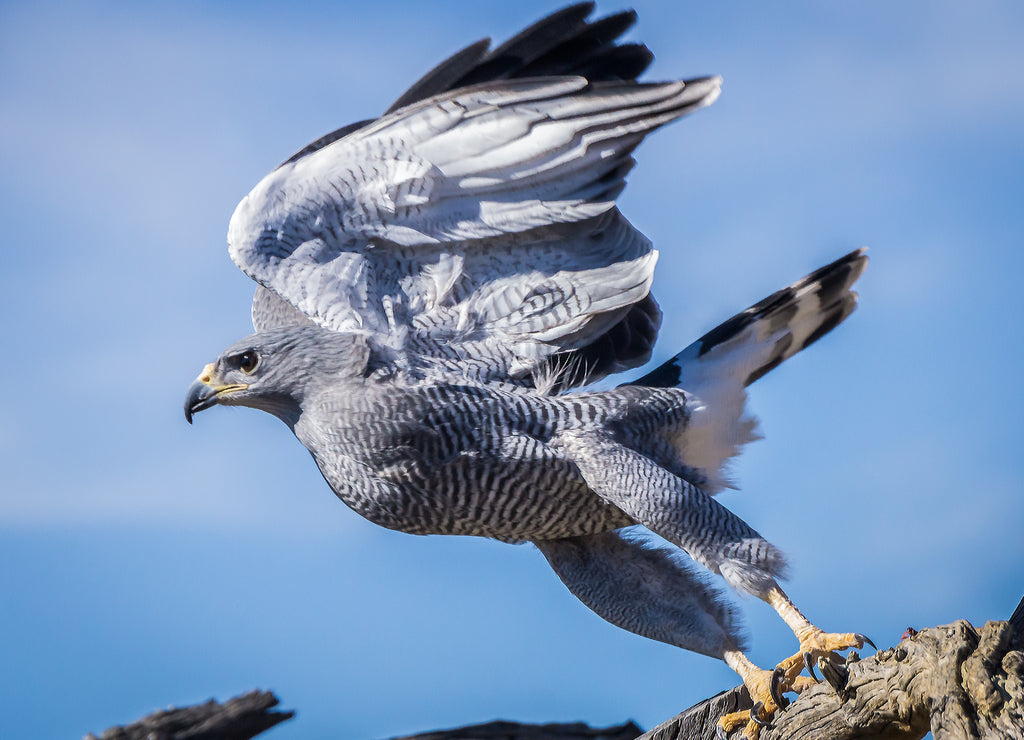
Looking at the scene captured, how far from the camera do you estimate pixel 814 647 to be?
4387mm

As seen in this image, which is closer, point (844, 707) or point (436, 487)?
point (844, 707)

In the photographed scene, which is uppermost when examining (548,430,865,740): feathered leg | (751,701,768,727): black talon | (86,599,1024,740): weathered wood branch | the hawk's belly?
the hawk's belly

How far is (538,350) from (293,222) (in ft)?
4.42

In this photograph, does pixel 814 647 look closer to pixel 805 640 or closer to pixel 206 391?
pixel 805 640

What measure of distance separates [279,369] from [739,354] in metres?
2.32

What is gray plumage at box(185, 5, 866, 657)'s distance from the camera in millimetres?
4824

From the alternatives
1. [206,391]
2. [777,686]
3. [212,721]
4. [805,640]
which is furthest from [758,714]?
[212,721]

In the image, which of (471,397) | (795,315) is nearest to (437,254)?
(471,397)

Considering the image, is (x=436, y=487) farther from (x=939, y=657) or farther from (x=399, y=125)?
(x=939, y=657)

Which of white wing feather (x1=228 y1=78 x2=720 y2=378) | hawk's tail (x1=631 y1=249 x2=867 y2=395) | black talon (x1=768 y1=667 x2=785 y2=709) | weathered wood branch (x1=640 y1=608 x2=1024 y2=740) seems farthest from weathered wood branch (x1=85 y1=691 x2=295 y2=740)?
weathered wood branch (x1=640 y1=608 x2=1024 y2=740)

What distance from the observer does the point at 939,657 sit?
3543 mm

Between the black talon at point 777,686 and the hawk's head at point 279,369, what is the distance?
226cm

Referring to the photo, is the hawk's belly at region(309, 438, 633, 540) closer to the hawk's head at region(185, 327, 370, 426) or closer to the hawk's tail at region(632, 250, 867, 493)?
the hawk's head at region(185, 327, 370, 426)

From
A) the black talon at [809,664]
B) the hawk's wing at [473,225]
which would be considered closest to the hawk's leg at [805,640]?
the black talon at [809,664]
